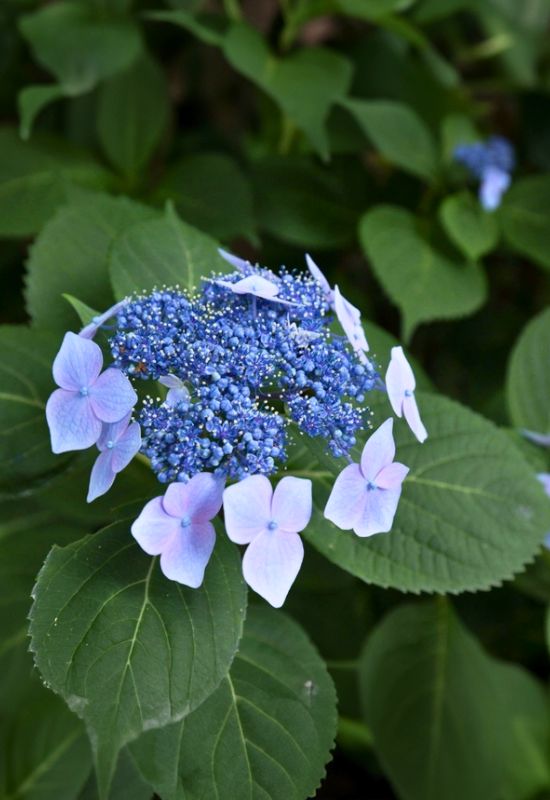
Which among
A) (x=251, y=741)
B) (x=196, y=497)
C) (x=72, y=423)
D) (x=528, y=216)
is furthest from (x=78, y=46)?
(x=251, y=741)

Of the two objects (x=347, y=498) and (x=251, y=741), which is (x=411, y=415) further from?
(x=251, y=741)

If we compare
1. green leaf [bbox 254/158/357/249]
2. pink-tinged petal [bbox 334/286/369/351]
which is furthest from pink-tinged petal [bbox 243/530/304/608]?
green leaf [bbox 254/158/357/249]

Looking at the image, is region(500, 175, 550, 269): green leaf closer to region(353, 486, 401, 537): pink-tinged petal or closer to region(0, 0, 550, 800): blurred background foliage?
region(0, 0, 550, 800): blurred background foliage

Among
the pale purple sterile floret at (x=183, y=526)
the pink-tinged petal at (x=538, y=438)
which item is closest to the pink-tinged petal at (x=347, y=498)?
the pale purple sterile floret at (x=183, y=526)

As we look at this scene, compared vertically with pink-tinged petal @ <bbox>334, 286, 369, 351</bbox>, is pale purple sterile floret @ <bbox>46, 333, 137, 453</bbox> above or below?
below

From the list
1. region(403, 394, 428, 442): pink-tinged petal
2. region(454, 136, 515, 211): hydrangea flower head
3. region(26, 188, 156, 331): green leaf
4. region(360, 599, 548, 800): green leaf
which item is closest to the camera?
region(403, 394, 428, 442): pink-tinged petal

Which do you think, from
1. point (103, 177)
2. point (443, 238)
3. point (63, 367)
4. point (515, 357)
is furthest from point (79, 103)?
point (63, 367)

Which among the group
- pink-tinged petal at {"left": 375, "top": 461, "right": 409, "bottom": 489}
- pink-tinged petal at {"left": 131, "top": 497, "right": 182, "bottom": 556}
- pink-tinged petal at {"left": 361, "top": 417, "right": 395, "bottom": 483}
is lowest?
pink-tinged petal at {"left": 131, "top": 497, "right": 182, "bottom": 556}
